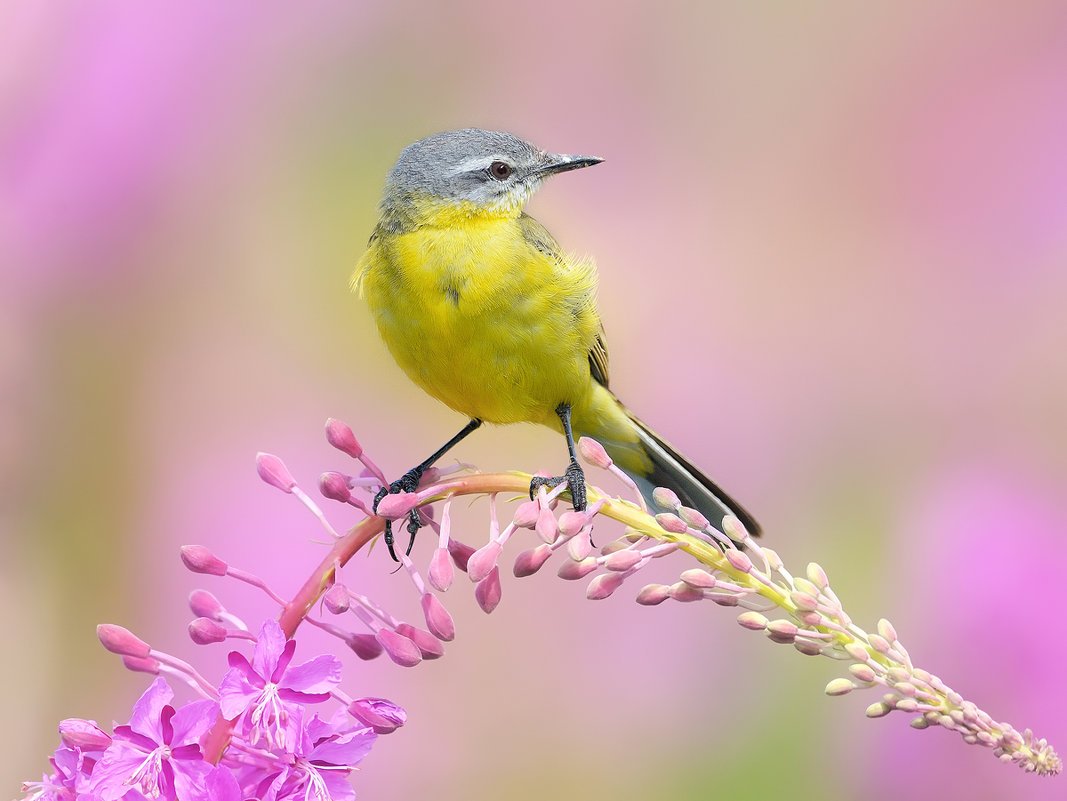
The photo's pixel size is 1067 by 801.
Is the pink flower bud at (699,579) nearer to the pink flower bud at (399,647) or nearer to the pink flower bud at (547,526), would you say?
the pink flower bud at (547,526)

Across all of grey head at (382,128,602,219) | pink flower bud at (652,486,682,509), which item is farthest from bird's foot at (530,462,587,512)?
grey head at (382,128,602,219)

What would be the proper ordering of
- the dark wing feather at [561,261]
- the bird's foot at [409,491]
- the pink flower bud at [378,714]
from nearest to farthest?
the pink flower bud at [378,714] → the bird's foot at [409,491] → the dark wing feather at [561,261]

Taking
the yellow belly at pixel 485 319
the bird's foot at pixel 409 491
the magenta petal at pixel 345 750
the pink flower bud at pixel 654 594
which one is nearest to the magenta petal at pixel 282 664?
the magenta petal at pixel 345 750

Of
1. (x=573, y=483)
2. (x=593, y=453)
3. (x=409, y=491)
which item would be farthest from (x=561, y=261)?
(x=593, y=453)

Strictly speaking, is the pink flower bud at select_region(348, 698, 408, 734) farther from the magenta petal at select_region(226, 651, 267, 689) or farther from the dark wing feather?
the dark wing feather

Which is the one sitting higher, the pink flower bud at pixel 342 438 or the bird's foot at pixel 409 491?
the pink flower bud at pixel 342 438
